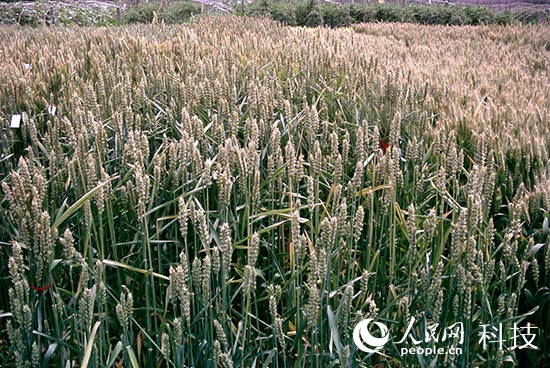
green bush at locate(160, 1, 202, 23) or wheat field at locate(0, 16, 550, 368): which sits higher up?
green bush at locate(160, 1, 202, 23)

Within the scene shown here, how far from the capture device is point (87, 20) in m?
14.0

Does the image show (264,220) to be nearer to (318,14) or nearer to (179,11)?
(318,14)

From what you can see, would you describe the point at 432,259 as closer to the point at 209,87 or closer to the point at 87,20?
the point at 209,87

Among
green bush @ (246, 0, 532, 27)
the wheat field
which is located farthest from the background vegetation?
the wheat field

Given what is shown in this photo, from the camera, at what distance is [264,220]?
2.31 meters

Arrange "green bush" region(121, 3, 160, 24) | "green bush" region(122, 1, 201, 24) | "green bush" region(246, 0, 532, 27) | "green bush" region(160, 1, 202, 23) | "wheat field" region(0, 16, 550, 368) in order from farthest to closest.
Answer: "green bush" region(121, 3, 160, 24) < "green bush" region(122, 1, 201, 24) < "green bush" region(160, 1, 202, 23) < "green bush" region(246, 0, 532, 27) < "wheat field" region(0, 16, 550, 368)

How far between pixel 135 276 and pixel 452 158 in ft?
3.83

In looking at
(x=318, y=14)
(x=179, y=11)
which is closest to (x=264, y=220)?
(x=318, y=14)

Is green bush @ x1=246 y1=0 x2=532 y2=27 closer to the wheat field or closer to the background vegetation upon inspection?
the background vegetation

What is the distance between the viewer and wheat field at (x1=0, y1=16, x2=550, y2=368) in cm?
167

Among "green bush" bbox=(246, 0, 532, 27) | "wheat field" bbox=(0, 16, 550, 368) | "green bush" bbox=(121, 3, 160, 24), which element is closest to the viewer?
"wheat field" bbox=(0, 16, 550, 368)

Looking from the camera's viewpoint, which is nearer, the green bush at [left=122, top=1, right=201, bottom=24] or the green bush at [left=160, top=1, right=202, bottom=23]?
the green bush at [left=160, top=1, right=202, bottom=23]

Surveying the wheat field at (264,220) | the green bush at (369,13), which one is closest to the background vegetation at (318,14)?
the green bush at (369,13)

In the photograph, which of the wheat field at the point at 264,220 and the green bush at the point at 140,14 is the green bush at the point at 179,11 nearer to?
the green bush at the point at 140,14
